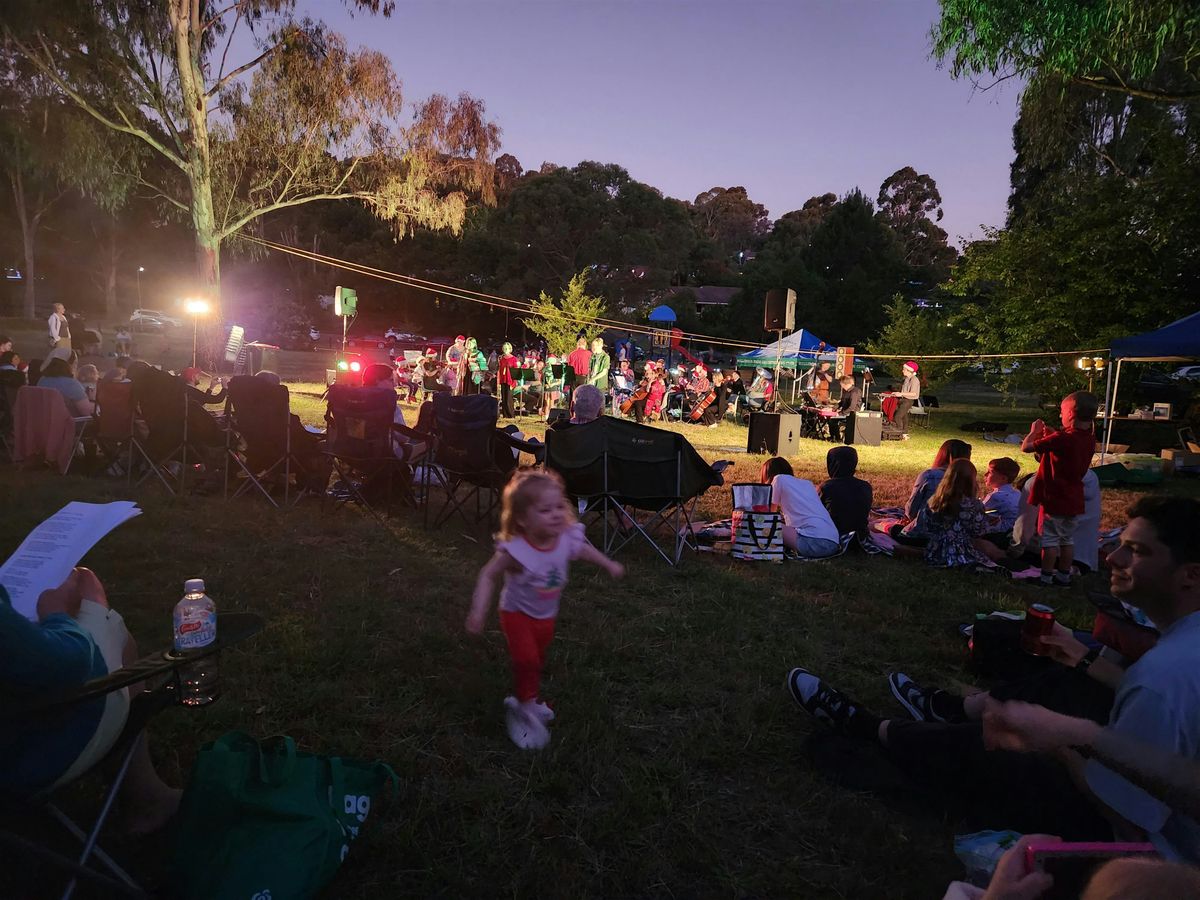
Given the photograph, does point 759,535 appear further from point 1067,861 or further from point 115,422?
point 115,422

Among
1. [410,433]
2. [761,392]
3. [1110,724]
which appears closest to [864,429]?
[761,392]

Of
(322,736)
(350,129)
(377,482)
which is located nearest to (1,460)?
(377,482)

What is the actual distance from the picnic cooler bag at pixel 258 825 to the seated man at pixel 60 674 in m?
0.32

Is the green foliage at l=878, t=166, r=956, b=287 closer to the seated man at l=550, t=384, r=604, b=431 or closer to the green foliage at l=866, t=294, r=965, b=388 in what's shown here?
the green foliage at l=866, t=294, r=965, b=388

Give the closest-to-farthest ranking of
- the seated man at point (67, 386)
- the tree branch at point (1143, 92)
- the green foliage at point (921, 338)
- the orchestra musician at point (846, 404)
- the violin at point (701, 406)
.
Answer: the seated man at point (67, 386)
the tree branch at point (1143, 92)
the orchestra musician at point (846, 404)
the violin at point (701, 406)
the green foliage at point (921, 338)

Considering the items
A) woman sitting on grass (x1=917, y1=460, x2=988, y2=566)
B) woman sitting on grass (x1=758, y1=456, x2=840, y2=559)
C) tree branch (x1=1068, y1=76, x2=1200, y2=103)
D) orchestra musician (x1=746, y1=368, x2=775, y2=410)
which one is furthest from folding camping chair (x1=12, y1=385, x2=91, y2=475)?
orchestra musician (x1=746, y1=368, x2=775, y2=410)

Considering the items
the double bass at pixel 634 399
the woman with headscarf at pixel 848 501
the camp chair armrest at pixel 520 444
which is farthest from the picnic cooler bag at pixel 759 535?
the double bass at pixel 634 399

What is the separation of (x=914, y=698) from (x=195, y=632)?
104 inches

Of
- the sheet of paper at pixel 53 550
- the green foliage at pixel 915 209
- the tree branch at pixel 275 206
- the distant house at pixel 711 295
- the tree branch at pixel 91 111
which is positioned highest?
the green foliage at pixel 915 209

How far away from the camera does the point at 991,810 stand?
2.29 metres

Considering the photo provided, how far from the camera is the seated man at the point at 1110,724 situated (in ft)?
4.60

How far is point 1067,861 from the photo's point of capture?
1.11 meters

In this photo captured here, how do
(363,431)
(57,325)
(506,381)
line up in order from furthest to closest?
(57,325) → (506,381) → (363,431)

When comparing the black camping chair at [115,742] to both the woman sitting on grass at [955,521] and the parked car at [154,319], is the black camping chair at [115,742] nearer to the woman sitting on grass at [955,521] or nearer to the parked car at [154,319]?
the woman sitting on grass at [955,521]
